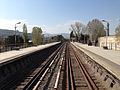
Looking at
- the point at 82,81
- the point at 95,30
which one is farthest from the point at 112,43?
the point at 95,30

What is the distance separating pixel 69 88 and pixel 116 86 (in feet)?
8.62

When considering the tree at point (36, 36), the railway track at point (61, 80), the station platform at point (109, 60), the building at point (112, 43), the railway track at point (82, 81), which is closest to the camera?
the railway track at point (82, 81)

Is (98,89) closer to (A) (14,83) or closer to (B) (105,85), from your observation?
(B) (105,85)

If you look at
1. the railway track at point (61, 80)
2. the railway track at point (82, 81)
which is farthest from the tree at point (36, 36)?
the railway track at point (82, 81)

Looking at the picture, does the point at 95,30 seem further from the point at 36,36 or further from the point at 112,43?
the point at 112,43

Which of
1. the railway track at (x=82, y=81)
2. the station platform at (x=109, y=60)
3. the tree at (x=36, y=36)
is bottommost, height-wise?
the railway track at (x=82, y=81)

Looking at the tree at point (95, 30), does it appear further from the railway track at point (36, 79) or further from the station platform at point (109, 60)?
the railway track at point (36, 79)

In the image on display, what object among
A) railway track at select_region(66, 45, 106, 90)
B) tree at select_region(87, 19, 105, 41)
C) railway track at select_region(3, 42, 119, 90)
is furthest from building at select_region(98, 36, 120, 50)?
tree at select_region(87, 19, 105, 41)

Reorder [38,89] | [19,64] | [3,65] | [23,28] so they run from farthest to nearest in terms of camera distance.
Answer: [23,28] < [19,64] < [3,65] < [38,89]

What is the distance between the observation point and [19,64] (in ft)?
94.2

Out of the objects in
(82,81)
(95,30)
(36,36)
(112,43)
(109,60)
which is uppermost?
(95,30)

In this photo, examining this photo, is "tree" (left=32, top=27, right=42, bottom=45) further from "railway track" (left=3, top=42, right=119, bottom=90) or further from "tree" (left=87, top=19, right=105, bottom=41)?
"railway track" (left=3, top=42, right=119, bottom=90)

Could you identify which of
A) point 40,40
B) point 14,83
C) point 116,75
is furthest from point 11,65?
point 40,40

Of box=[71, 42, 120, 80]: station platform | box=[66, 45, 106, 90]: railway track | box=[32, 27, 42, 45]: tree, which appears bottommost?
box=[66, 45, 106, 90]: railway track
